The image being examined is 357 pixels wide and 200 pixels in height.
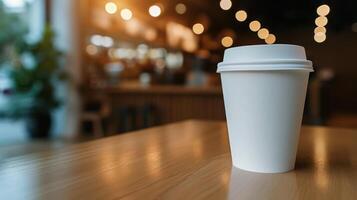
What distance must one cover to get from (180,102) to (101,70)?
278 centimetres

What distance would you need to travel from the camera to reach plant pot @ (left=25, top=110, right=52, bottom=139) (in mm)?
4680

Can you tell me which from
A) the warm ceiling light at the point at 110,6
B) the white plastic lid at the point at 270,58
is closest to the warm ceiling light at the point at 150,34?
the warm ceiling light at the point at 110,6

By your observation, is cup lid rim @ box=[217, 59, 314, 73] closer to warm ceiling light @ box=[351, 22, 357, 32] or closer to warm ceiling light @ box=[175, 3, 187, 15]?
warm ceiling light @ box=[175, 3, 187, 15]

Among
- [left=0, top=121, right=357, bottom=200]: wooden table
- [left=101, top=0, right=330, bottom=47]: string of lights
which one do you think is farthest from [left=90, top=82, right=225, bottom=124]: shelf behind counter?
[left=0, top=121, right=357, bottom=200]: wooden table

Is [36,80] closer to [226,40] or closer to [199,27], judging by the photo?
[199,27]

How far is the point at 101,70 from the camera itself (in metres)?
6.21

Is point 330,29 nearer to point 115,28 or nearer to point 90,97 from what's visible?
point 115,28

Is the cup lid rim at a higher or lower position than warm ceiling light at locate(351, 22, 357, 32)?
lower

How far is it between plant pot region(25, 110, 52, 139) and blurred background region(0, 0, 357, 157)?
14mm

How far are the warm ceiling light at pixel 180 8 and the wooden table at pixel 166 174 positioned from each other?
643 centimetres

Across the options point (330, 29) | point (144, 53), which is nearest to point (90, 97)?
point (144, 53)

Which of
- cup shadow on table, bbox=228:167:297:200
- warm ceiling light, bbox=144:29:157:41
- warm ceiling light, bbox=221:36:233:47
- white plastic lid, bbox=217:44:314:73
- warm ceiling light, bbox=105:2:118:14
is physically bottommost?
cup shadow on table, bbox=228:167:297:200

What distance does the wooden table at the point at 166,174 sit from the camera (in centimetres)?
50

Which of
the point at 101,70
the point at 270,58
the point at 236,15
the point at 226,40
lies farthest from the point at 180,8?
the point at 270,58
